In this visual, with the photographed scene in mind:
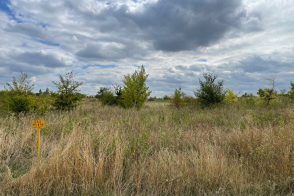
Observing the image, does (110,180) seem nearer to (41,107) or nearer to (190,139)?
(190,139)

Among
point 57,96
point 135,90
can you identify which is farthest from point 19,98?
point 135,90

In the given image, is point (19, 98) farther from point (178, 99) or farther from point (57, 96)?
point (178, 99)

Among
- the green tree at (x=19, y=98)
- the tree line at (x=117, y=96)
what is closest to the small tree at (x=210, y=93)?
the tree line at (x=117, y=96)

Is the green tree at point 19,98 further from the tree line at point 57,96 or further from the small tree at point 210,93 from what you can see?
the small tree at point 210,93

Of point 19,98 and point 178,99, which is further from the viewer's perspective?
point 178,99

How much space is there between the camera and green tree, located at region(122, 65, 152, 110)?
2031 centimetres

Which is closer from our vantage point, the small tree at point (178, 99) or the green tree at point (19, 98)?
the green tree at point (19, 98)

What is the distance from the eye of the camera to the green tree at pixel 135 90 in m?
20.3

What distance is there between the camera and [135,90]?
20422 mm

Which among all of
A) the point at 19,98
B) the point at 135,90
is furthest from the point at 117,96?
the point at 19,98

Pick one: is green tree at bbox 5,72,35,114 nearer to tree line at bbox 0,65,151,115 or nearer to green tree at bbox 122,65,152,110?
tree line at bbox 0,65,151,115

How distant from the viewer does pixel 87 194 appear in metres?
3.69

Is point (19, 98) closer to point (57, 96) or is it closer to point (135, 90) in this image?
point (57, 96)

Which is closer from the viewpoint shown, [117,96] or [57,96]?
[57,96]
